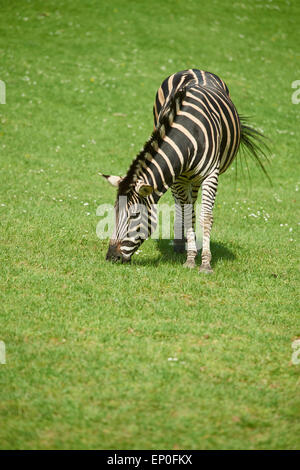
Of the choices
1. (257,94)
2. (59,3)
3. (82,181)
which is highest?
(59,3)

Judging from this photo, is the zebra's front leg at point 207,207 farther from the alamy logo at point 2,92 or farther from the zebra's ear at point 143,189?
the alamy logo at point 2,92

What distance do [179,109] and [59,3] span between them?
997 inches

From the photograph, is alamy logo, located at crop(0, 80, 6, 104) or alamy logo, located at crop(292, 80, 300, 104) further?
alamy logo, located at crop(292, 80, 300, 104)

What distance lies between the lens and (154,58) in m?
25.9

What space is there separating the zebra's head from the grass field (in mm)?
546

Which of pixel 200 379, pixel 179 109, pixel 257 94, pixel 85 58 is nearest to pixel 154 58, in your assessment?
pixel 85 58

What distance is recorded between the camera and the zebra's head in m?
8.25

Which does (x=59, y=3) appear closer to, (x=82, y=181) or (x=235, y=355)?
(x=82, y=181)

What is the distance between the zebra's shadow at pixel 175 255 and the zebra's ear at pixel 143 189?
169 cm

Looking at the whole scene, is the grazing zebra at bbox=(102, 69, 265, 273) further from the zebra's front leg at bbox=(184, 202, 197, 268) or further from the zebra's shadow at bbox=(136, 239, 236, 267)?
the zebra's shadow at bbox=(136, 239, 236, 267)

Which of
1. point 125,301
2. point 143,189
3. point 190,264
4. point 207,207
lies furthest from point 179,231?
point 125,301

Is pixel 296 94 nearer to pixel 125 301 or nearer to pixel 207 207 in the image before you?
pixel 207 207

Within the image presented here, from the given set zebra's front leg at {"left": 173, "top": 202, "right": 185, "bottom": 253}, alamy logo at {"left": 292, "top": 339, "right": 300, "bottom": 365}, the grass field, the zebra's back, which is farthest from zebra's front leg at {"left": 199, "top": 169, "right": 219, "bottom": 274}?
alamy logo at {"left": 292, "top": 339, "right": 300, "bottom": 365}

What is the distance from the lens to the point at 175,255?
33.5 ft
